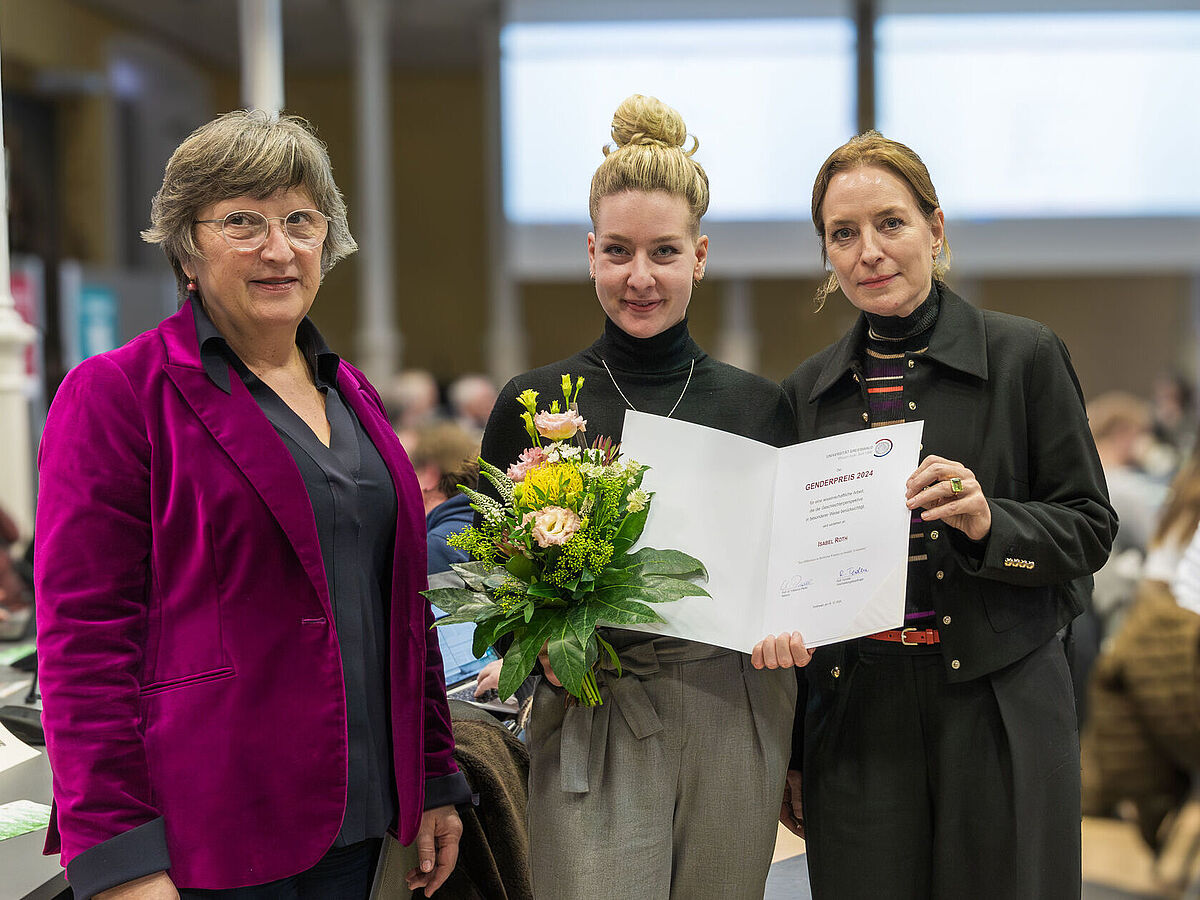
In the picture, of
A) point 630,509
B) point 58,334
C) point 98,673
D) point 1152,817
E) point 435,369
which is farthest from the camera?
point 435,369

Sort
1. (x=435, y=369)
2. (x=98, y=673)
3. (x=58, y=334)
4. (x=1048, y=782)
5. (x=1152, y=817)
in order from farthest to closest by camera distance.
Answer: (x=435, y=369) < (x=58, y=334) < (x=1152, y=817) < (x=1048, y=782) < (x=98, y=673)

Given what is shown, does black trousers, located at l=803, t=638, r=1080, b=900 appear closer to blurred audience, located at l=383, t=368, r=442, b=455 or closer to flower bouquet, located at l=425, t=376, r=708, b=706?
flower bouquet, located at l=425, t=376, r=708, b=706

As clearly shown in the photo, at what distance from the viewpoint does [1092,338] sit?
1731cm

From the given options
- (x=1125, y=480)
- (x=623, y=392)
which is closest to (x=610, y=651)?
(x=623, y=392)

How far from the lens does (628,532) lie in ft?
5.77

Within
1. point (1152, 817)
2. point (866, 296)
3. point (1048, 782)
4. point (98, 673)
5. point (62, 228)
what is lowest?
point (1152, 817)

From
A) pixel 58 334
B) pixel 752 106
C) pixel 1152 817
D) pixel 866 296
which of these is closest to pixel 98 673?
pixel 866 296

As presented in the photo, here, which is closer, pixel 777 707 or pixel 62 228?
pixel 777 707

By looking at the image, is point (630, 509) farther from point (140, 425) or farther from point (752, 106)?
point (752, 106)

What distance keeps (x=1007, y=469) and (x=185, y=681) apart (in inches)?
49.0

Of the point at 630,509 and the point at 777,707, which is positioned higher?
the point at 630,509

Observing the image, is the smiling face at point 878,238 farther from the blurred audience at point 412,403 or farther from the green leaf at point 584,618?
the blurred audience at point 412,403

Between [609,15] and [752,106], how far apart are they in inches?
66.2

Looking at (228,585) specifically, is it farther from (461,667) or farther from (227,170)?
(461,667)
